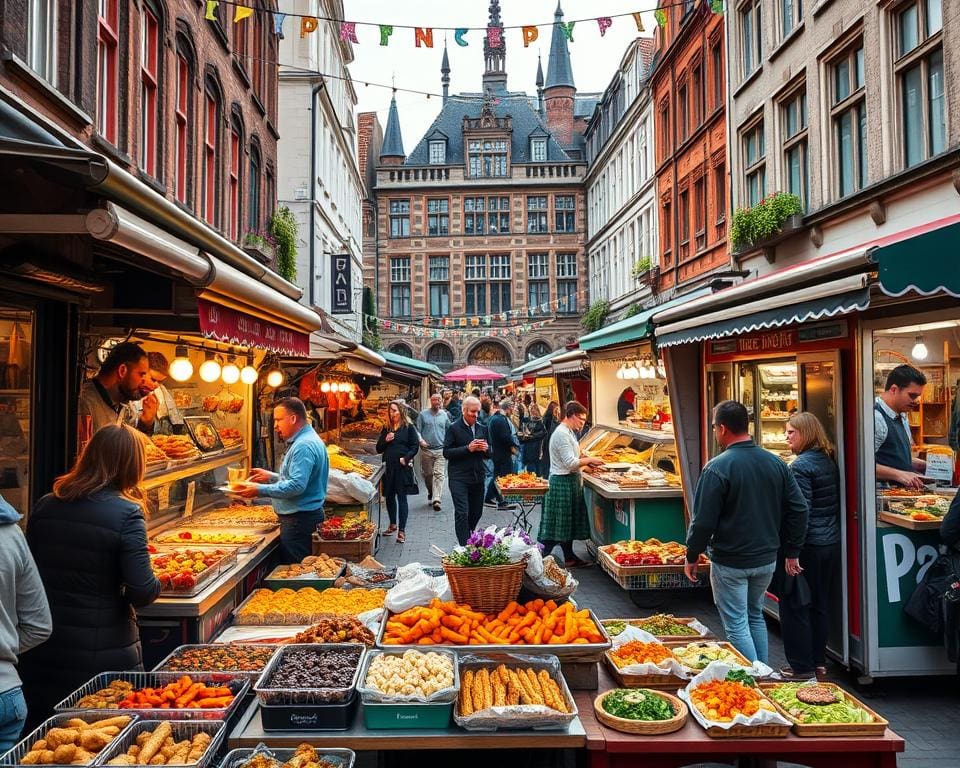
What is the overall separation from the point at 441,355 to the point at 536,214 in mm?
10237

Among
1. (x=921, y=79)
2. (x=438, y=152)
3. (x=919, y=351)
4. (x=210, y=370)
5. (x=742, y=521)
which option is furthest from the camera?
(x=438, y=152)

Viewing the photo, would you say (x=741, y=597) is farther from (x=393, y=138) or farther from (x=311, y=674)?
(x=393, y=138)

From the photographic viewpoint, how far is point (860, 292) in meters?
4.75

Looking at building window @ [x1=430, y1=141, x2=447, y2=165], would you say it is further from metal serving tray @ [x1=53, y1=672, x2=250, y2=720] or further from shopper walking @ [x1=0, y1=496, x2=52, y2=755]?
shopper walking @ [x1=0, y1=496, x2=52, y2=755]

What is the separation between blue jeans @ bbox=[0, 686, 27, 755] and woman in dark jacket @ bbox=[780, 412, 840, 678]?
4.80 meters

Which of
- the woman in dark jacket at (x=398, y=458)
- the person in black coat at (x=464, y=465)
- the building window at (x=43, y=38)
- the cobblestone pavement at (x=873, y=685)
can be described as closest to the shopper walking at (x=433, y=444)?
the woman in dark jacket at (x=398, y=458)

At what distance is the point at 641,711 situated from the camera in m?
3.71

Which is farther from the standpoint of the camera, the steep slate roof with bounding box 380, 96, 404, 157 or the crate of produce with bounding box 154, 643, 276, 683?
the steep slate roof with bounding box 380, 96, 404, 157

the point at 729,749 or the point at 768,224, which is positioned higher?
the point at 768,224

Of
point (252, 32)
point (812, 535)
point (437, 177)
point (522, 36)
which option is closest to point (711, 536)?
point (812, 535)

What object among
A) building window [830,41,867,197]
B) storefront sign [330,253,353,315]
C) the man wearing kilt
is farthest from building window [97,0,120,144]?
storefront sign [330,253,353,315]

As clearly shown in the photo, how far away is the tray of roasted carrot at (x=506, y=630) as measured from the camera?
Answer: 4.08m

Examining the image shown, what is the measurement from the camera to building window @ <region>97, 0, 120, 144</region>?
8.77 metres

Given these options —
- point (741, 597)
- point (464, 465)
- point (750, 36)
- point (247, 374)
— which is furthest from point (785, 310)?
point (750, 36)
